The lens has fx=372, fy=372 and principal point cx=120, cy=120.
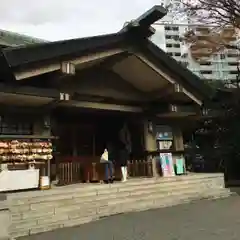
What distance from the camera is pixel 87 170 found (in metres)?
12.7

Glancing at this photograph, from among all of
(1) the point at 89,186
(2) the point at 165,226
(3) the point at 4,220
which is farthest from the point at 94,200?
(3) the point at 4,220

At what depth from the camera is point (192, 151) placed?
21.7 metres

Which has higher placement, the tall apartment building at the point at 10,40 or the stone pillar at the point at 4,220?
the tall apartment building at the point at 10,40

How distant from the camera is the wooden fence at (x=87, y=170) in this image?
1216cm

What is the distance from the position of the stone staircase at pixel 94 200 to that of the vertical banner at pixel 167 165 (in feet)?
3.20

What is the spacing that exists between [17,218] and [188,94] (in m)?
7.77

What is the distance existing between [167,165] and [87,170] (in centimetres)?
326

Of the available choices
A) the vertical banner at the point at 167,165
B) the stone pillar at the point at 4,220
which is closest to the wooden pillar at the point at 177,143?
the vertical banner at the point at 167,165

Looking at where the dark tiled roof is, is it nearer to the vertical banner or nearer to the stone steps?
the vertical banner

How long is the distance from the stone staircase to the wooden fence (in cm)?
121

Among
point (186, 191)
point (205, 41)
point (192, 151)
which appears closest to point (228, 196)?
point (186, 191)

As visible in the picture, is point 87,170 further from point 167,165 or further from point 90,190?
point 167,165

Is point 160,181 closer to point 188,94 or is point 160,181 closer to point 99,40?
point 188,94

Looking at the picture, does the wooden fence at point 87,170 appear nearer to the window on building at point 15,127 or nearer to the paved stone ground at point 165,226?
the window on building at point 15,127
